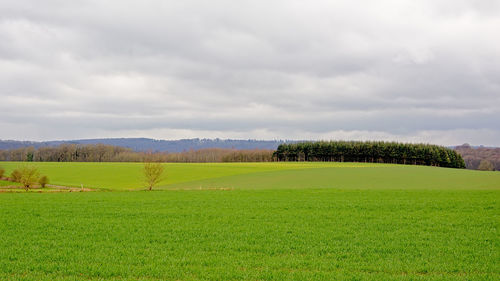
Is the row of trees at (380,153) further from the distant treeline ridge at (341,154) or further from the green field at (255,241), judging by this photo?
the green field at (255,241)

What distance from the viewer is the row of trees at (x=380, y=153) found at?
12031 cm

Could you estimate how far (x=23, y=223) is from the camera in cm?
1850

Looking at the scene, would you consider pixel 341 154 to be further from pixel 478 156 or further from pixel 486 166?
pixel 478 156

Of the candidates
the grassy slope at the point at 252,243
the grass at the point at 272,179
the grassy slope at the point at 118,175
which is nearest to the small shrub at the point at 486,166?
the grass at the point at 272,179

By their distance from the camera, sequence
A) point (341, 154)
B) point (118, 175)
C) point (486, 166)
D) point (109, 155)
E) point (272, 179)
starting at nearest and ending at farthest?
point (272, 179) → point (118, 175) → point (341, 154) → point (486, 166) → point (109, 155)

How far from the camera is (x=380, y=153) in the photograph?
11950 centimetres

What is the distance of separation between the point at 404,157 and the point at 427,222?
109m

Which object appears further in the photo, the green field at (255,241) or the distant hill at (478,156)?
the distant hill at (478,156)

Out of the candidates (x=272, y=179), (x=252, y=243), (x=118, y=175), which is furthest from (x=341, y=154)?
(x=252, y=243)

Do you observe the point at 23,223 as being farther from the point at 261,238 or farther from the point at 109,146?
the point at 109,146

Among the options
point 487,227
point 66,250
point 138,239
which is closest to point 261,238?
point 138,239

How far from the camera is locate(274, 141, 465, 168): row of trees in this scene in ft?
395

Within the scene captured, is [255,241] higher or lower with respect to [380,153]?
lower

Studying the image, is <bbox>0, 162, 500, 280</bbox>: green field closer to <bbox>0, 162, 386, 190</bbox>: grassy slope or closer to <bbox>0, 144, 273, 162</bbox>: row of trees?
<bbox>0, 162, 386, 190</bbox>: grassy slope
